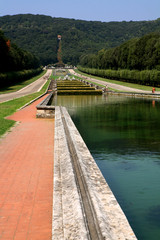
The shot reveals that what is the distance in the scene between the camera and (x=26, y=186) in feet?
24.6

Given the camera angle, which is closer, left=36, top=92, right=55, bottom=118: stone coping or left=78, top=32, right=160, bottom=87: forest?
left=36, top=92, right=55, bottom=118: stone coping

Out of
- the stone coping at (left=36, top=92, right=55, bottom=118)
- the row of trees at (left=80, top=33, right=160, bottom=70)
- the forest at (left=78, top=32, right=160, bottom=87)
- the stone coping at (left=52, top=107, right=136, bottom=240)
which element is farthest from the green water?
the row of trees at (left=80, top=33, right=160, bottom=70)

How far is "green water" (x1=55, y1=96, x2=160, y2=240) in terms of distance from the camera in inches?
276

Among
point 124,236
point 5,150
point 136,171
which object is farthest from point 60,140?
point 124,236

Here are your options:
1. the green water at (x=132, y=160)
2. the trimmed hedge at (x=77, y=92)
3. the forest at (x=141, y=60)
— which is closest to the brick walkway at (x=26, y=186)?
the green water at (x=132, y=160)

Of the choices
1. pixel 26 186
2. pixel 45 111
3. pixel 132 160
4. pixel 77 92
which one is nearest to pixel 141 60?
pixel 77 92

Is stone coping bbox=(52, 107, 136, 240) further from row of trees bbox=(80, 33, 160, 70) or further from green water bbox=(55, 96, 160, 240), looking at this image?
row of trees bbox=(80, 33, 160, 70)

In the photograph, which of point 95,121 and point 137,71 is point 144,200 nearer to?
point 95,121

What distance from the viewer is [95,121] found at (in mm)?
20406

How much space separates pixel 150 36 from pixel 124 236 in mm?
58600

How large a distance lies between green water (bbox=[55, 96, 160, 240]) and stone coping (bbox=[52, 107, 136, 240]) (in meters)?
1.31

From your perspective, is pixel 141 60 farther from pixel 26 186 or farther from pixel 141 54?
pixel 26 186

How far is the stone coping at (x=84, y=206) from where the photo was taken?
4.31 m

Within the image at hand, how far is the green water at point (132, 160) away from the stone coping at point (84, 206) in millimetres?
1308
